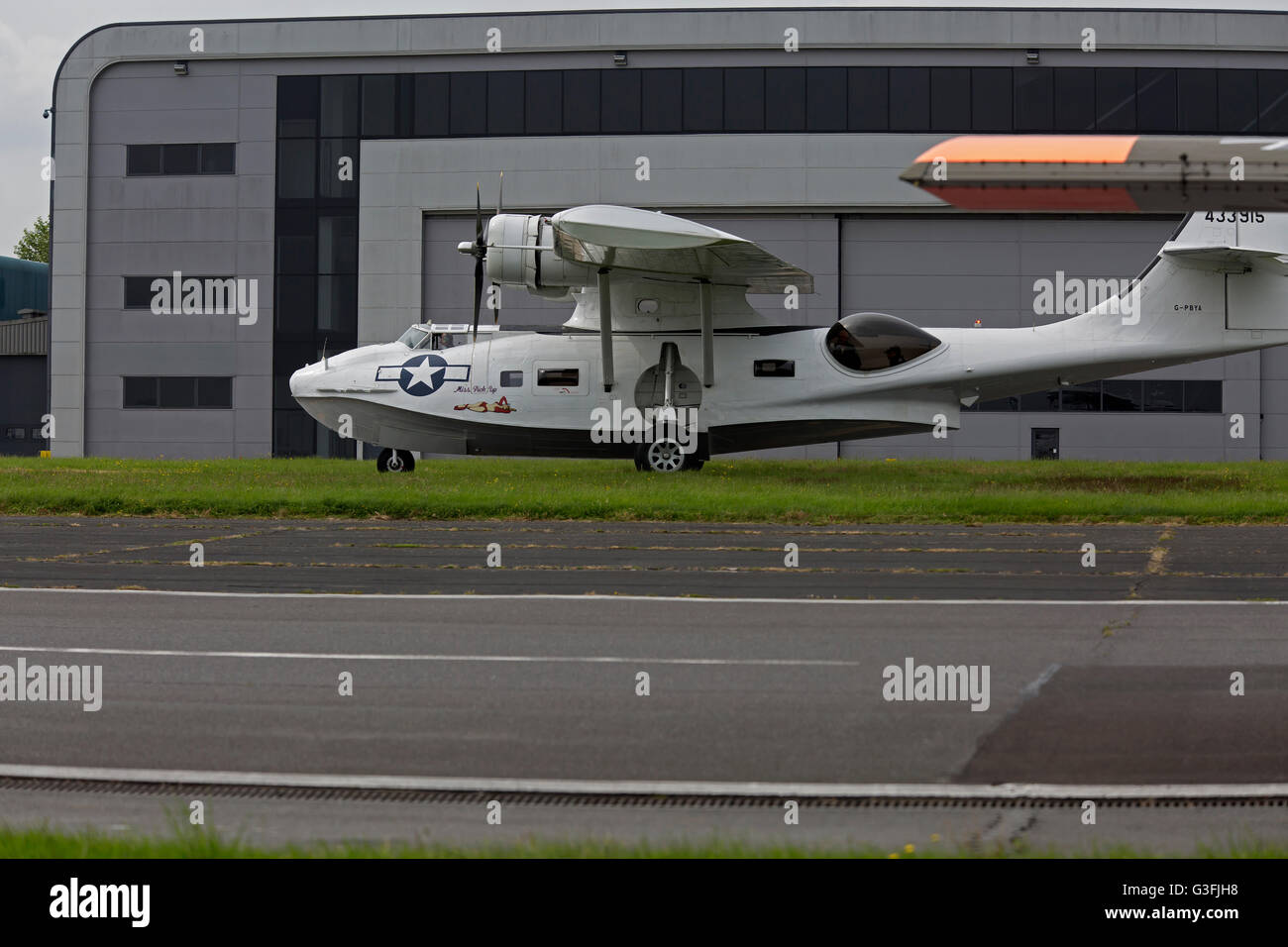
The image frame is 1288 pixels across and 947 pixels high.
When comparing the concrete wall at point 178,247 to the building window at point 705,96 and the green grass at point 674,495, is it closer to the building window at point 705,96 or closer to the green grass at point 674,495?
the building window at point 705,96

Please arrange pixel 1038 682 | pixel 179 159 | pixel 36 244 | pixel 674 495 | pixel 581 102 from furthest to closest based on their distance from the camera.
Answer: pixel 36 244 → pixel 179 159 → pixel 581 102 → pixel 674 495 → pixel 1038 682

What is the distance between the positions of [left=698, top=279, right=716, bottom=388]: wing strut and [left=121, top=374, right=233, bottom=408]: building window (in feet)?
86.9

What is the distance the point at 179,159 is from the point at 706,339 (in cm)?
2981

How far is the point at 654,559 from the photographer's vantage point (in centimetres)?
1514

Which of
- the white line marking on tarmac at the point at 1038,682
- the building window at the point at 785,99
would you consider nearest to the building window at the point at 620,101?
the building window at the point at 785,99

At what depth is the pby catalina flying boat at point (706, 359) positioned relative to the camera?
2602 cm

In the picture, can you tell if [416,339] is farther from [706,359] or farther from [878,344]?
[878,344]

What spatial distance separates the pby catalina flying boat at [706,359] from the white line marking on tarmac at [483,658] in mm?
17191

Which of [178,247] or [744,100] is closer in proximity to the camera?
[744,100]

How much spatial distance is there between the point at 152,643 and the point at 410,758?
Answer: 3985mm

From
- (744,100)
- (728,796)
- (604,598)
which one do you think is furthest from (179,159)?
(728,796)

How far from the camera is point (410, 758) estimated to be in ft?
21.3

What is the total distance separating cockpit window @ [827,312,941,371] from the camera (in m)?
27.5
